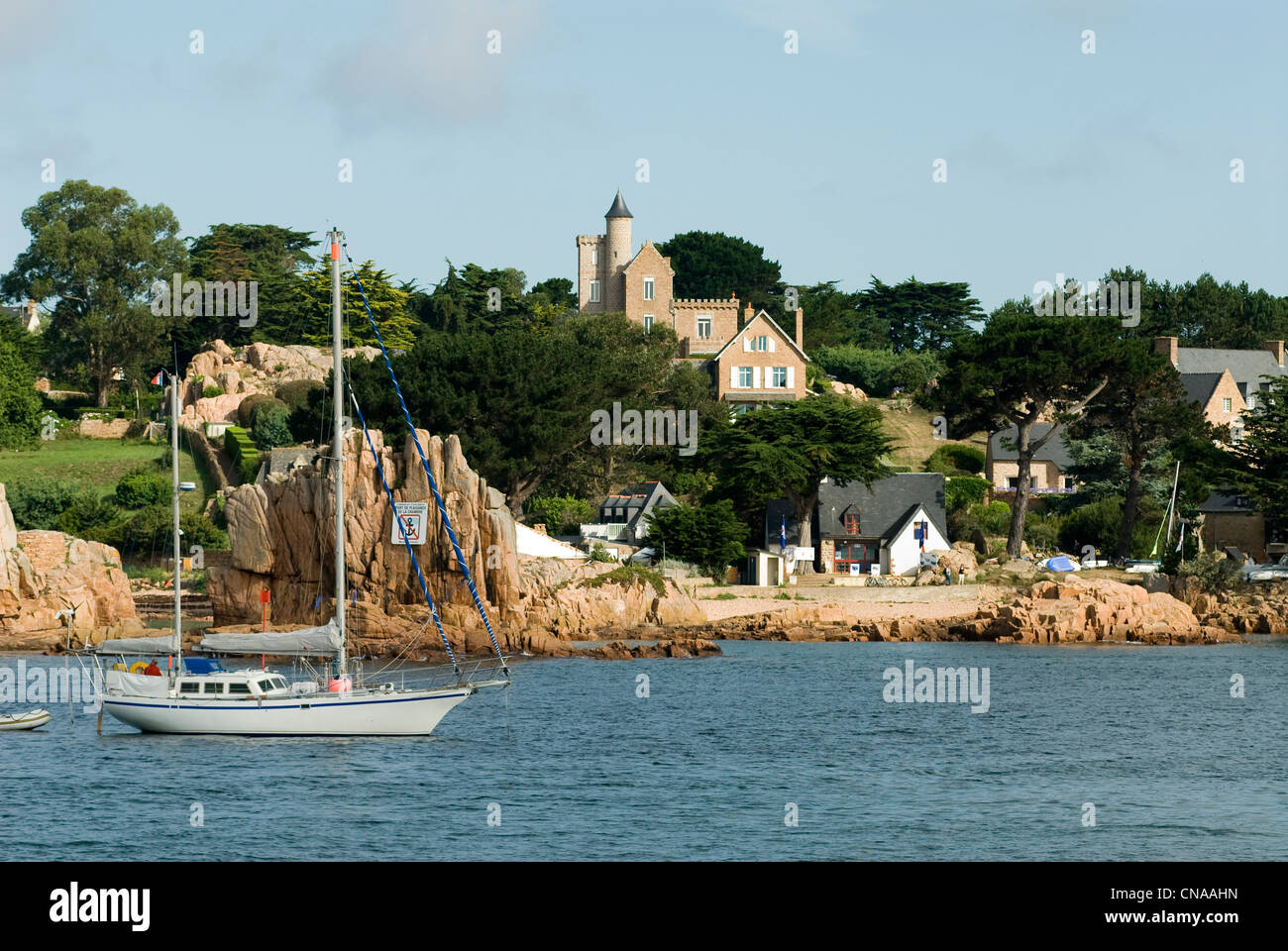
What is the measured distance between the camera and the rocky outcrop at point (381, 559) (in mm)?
69500

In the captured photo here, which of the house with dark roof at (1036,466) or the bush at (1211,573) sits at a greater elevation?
the house with dark roof at (1036,466)

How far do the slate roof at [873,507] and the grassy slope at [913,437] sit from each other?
25.0 m

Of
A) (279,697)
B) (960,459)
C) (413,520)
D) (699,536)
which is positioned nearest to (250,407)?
(699,536)

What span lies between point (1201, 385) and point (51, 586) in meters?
91.8

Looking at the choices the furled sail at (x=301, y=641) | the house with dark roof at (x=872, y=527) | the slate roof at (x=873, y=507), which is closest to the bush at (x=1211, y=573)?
the house with dark roof at (x=872, y=527)

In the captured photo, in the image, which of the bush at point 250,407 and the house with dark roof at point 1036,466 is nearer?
the bush at point 250,407

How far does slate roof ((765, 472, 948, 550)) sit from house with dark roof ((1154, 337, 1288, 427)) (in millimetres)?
36815

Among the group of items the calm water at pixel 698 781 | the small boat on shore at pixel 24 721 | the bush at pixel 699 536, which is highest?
the bush at pixel 699 536

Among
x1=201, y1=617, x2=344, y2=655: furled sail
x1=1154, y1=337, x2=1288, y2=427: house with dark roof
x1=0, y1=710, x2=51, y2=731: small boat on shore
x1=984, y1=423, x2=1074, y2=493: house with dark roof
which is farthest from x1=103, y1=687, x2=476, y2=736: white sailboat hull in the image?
x1=1154, y1=337, x2=1288, y2=427: house with dark roof

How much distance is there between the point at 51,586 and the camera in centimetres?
7369

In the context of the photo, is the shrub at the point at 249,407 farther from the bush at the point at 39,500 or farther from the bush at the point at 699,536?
the bush at the point at 699,536
